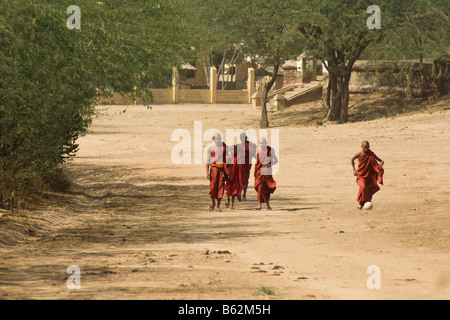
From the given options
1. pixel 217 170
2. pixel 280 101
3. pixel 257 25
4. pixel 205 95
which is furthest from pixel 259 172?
pixel 205 95

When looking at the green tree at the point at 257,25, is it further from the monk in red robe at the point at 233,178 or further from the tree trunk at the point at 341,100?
the monk in red robe at the point at 233,178

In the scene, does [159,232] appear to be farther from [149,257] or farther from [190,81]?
[190,81]

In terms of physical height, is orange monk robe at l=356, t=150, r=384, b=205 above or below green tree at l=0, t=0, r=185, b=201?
below

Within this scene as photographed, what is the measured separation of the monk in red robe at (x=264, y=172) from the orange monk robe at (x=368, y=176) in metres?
1.70

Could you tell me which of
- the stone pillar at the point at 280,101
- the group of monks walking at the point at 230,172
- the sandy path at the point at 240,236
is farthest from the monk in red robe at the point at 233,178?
the stone pillar at the point at 280,101

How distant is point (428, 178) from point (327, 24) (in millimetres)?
12481

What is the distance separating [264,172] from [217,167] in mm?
949

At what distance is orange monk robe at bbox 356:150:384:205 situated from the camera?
14.8 m

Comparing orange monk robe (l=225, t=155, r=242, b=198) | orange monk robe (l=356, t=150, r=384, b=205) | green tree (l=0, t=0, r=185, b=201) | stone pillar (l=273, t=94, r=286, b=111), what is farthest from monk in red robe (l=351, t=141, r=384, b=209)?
stone pillar (l=273, t=94, r=286, b=111)

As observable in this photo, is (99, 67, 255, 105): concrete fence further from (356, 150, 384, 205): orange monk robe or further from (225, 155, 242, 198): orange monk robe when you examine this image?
(356, 150, 384, 205): orange monk robe

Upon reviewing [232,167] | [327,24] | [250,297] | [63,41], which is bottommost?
[250,297]

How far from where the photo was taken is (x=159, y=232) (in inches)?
506

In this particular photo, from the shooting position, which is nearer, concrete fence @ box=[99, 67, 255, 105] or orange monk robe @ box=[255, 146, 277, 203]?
orange monk robe @ box=[255, 146, 277, 203]
